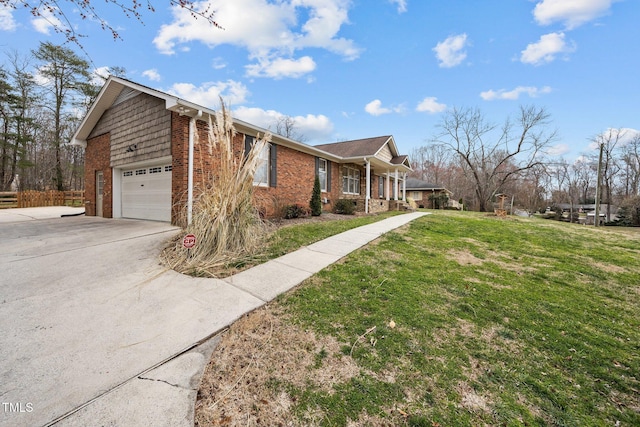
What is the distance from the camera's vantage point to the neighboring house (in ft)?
83.0

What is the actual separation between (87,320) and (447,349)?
12.0ft

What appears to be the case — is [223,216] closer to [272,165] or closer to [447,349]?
[447,349]

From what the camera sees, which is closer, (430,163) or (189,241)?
(189,241)

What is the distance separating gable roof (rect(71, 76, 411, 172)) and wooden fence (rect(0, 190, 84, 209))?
9648 mm

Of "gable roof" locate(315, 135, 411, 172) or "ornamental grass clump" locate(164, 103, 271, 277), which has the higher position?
"gable roof" locate(315, 135, 411, 172)

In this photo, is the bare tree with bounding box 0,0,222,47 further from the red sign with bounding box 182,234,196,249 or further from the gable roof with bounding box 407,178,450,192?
the gable roof with bounding box 407,178,450,192

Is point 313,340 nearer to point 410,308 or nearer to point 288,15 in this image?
point 410,308

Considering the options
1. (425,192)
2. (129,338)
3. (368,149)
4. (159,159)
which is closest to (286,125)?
(425,192)

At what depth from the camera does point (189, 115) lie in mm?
7012

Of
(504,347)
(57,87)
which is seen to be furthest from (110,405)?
(57,87)

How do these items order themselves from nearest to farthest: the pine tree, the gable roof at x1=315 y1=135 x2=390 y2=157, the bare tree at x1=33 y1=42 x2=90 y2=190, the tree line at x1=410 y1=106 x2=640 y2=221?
the pine tree < the gable roof at x1=315 y1=135 x2=390 y2=157 < the bare tree at x1=33 y1=42 x2=90 y2=190 < the tree line at x1=410 y1=106 x2=640 y2=221

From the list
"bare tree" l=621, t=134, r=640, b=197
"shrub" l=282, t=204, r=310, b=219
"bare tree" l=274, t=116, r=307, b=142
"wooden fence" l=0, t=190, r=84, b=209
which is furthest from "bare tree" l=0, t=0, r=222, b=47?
"bare tree" l=621, t=134, r=640, b=197

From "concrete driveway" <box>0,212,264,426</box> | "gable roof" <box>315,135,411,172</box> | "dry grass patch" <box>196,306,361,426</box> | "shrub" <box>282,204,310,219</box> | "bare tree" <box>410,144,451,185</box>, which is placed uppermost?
"bare tree" <box>410,144,451,185</box>

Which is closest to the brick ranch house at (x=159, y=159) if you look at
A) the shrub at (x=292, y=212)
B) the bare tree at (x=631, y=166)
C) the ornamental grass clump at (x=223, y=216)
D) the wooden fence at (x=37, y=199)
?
the shrub at (x=292, y=212)
